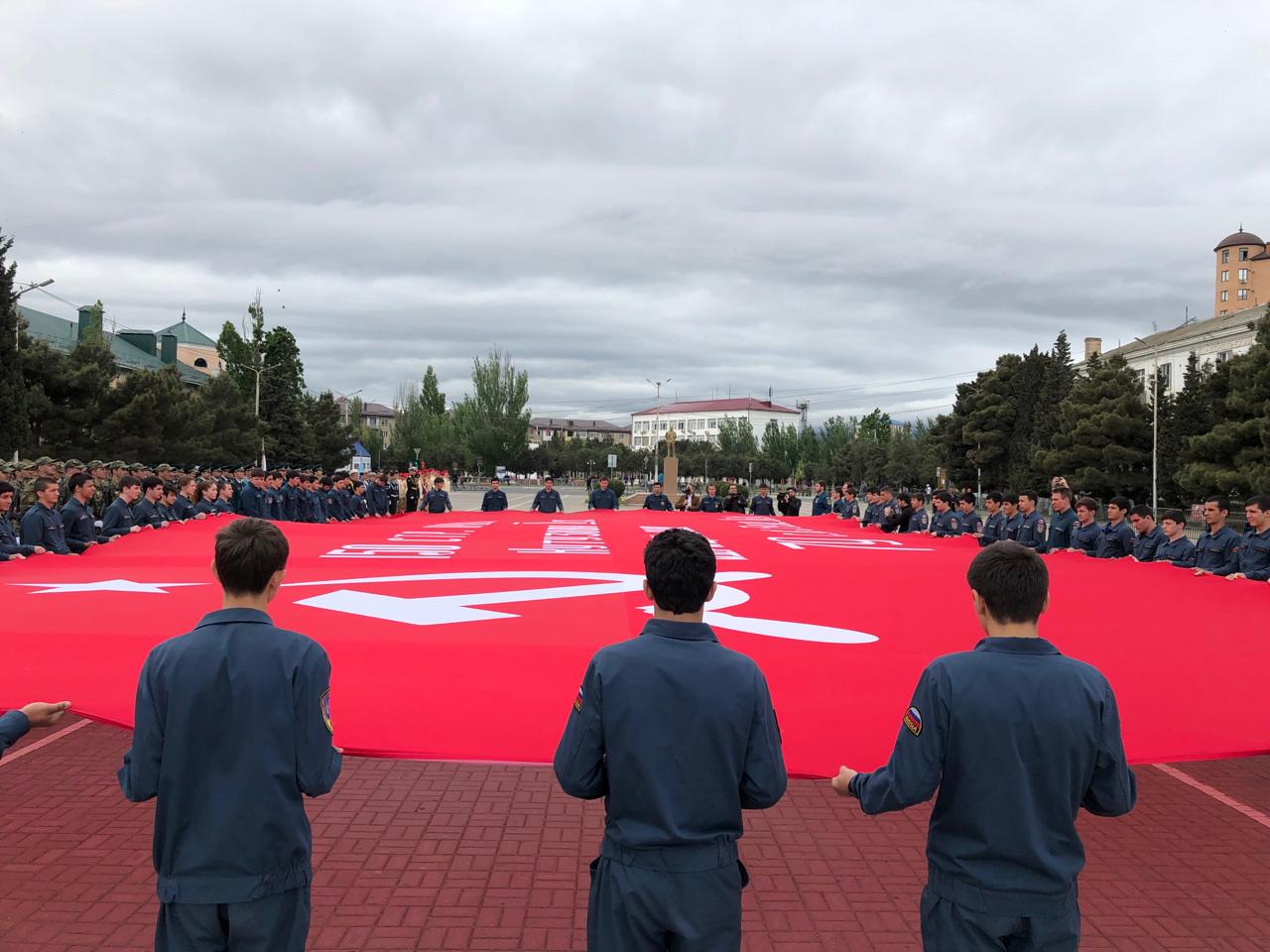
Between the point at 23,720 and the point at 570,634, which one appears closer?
the point at 23,720

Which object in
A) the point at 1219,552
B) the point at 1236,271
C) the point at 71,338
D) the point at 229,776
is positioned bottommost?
the point at 229,776

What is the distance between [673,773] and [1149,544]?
34.9 feet

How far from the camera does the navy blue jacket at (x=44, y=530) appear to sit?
9.82 meters

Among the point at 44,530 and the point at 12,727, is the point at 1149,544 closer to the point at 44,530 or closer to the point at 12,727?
the point at 12,727

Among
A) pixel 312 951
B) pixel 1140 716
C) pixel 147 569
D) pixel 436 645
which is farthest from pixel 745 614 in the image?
pixel 147 569

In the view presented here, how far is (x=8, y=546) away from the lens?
9.28 m

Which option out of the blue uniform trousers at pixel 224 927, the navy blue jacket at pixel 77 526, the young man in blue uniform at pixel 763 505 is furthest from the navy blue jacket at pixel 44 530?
the young man in blue uniform at pixel 763 505

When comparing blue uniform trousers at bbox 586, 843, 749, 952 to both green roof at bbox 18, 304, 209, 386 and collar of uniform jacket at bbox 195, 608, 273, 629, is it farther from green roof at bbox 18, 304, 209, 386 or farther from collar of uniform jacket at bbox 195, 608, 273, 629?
green roof at bbox 18, 304, 209, 386

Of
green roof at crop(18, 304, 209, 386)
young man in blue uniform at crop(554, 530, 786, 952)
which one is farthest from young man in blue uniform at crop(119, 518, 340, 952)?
green roof at crop(18, 304, 209, 386)

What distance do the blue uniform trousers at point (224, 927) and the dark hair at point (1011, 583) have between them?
7.75ft

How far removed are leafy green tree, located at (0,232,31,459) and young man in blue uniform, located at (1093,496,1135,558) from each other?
1313 inches

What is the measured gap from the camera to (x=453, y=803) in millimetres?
6848

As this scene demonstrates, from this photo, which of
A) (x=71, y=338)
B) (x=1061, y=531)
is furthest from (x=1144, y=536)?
(x=71, y=338)

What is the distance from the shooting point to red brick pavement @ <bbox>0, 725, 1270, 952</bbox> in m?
4.83
